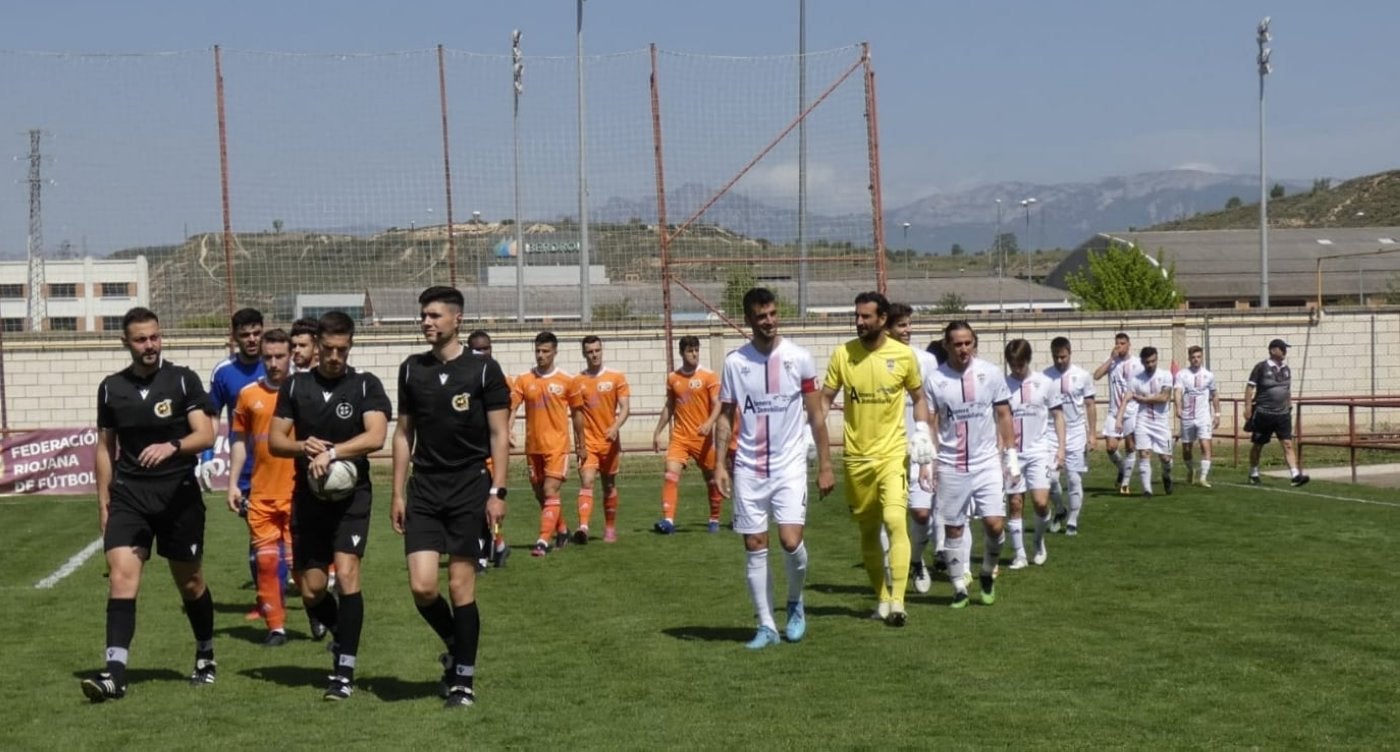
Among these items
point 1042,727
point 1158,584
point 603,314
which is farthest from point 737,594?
point 603,314

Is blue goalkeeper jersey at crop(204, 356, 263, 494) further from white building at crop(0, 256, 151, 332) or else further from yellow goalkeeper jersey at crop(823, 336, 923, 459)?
white building at crop(0, 256, 151, 332)

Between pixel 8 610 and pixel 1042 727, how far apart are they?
29.4ft

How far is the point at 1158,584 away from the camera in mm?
13250

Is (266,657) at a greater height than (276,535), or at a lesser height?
lesser

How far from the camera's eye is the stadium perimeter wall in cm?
2866

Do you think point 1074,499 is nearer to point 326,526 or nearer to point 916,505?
point 916,505

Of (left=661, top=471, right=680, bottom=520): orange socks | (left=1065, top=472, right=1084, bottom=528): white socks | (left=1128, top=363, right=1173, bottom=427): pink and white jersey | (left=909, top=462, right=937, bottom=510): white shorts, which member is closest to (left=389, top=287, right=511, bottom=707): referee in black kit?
(left=909, top=462, right=937, bottom=510): white shorts

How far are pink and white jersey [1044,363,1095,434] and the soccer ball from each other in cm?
925

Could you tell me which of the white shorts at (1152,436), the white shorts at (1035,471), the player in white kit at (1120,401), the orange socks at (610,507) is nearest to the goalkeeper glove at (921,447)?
the white shorts at (1035,471)

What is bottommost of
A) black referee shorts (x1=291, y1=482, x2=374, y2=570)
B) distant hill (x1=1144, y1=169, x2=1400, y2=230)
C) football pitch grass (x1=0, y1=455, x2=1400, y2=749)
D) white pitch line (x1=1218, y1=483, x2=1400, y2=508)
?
white pitch line (x1=1218, y1=483, x2=1400, y2=508)

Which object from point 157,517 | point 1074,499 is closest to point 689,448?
point 1074,499

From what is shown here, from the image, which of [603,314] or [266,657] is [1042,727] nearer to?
[266,657]

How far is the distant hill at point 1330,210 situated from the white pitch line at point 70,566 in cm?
10863

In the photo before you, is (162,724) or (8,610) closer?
(162,724)
